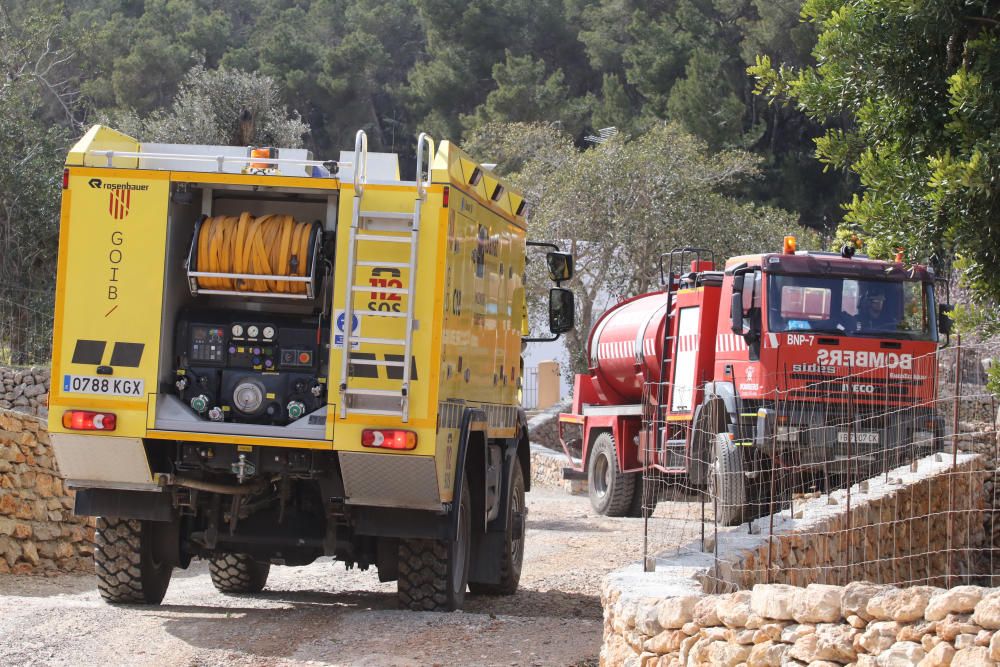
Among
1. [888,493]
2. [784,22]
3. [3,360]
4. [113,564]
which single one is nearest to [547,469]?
[3,360]

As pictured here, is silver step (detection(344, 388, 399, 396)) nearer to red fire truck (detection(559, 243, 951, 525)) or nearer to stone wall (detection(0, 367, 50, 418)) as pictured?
red fire truck (detection(559, 243, 951, 525))

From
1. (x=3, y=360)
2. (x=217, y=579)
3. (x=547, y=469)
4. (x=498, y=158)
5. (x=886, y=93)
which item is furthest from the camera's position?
(x=498, y=158)

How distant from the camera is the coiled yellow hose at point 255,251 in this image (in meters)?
9.09

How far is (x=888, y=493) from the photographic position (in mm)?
12680

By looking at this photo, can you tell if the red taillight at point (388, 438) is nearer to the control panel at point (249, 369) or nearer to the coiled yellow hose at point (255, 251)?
the control panel at point (249, 369)

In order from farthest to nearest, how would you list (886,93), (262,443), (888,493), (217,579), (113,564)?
(888,493)
(217,579)
(113,564)
(262,443)
(886,93)

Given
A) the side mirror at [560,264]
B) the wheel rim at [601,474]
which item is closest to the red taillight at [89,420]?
the side mirror at [560,264]

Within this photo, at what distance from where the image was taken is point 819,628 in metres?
5.79

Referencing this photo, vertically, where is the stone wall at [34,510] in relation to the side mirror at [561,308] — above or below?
below

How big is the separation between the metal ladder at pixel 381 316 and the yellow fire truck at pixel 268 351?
13 mm

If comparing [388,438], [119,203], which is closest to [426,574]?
[388,438]

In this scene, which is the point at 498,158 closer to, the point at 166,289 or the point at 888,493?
the point at 888,493

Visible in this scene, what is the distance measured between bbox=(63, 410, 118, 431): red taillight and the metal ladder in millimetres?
1532

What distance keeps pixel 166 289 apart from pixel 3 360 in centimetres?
1258
